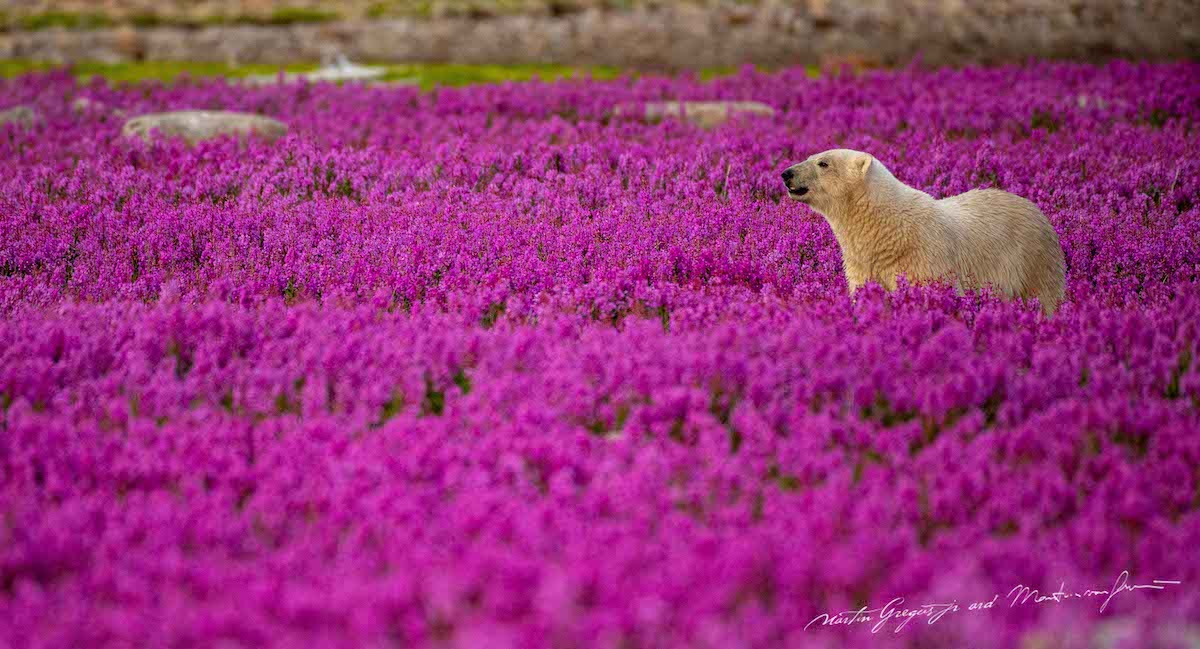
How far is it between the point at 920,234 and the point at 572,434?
347 centimetres

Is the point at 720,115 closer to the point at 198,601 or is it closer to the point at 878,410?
the point at 878,410

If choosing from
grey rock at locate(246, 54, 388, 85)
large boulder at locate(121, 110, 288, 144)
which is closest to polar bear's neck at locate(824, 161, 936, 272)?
large boulder at locate(121, 110, 288, 144)

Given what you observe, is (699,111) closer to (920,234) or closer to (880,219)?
(880,219)

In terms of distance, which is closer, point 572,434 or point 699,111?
point 572,434

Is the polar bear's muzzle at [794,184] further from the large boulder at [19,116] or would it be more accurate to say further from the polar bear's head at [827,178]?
the large boulder at [19,116]

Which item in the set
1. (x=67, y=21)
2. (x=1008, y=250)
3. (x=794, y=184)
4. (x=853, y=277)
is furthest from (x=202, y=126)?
(x=67, y=21)

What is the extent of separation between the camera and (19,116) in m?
13.2

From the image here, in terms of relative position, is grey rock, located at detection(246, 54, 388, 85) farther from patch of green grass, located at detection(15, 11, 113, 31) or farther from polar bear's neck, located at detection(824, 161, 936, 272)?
polar bear's neck, located at detection(824, 161, 936, 272)

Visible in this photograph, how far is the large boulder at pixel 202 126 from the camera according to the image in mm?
11273

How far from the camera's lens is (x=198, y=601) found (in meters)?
2.70

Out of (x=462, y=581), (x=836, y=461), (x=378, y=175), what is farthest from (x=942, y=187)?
(x=462, y=581)
